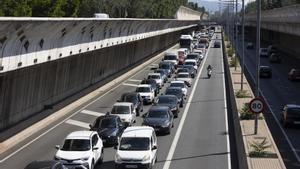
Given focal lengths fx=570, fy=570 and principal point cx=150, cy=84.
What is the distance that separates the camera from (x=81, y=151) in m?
21.3

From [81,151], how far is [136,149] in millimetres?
2126

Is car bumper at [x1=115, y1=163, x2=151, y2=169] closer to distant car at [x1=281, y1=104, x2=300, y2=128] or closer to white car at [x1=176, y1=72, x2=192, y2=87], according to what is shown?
distant car at [x1=281, y1=104, x2=300, y2=128]

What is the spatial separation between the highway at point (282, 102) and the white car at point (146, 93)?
341 inches

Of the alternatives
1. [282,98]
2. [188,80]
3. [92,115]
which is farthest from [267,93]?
[92,115]

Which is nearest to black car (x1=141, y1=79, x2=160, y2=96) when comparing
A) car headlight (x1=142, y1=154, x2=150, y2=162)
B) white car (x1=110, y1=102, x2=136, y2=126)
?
white car (x1=110, y1=102, x2=136, y2=126)

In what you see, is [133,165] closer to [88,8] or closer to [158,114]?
[158,114]

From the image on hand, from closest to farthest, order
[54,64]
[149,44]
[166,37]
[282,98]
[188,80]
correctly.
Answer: [54,64], [282,98], [188,80], [149,44], [166,37]

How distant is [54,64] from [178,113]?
31.7 feet

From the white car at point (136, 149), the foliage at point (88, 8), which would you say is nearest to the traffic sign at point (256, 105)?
the white car at point (136, 149)

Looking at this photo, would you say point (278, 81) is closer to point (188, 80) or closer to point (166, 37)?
point (188, 80)

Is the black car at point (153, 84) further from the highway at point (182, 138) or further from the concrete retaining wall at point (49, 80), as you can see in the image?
the concrete retaining wall at point (49, 80)

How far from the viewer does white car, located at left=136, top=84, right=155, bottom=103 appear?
138ft

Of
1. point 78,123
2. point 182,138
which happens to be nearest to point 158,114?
point 182,138

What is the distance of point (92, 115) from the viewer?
36750 mm
